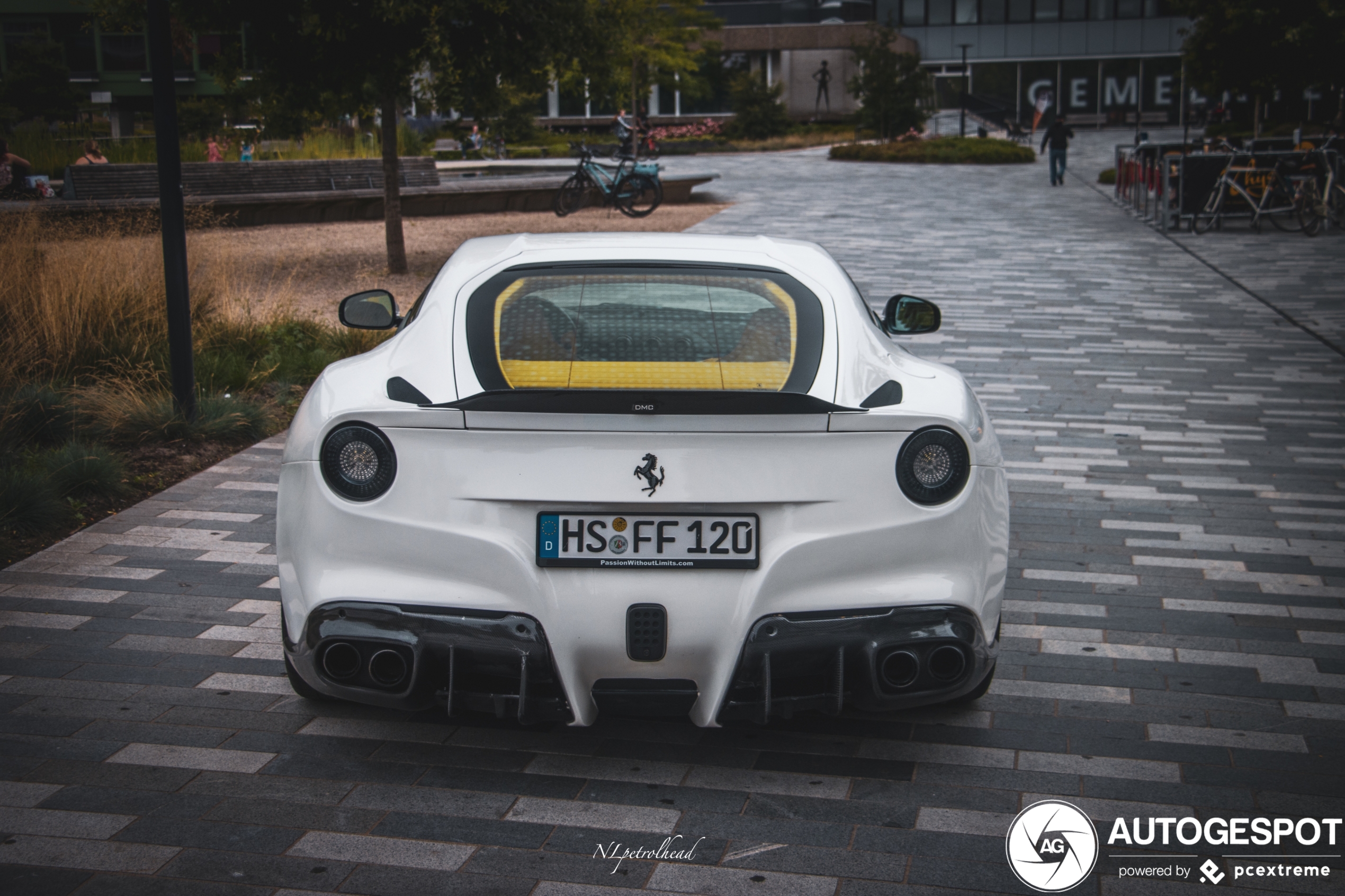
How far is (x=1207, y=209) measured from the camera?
19.5 meters

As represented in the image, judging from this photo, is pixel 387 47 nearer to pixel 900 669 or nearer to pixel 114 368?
pixel 114 368

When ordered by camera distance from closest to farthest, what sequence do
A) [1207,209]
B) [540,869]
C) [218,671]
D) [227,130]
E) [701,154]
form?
[540,869], [218,671], [227,130], [1207,209], [701,154]

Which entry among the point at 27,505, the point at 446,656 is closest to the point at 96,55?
the point at 27,505

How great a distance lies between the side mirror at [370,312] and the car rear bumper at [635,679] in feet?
4.66

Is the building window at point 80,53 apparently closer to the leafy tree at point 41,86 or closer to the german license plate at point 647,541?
the leafy tree at point 41,86

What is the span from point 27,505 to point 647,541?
3782 mm

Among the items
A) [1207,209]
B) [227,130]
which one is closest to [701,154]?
[1207,209]

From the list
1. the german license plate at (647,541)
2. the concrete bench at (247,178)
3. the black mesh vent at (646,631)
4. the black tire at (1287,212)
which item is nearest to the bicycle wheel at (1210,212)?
the black tire at (1287,212)

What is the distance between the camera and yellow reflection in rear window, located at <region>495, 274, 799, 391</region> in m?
3.38

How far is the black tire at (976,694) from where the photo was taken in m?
3.60

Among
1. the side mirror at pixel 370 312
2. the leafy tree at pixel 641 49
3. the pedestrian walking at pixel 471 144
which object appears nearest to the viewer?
the side mirror at pixel 370 312

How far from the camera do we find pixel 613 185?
69.9ft

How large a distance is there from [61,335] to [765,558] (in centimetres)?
646

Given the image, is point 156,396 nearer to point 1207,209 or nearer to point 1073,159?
point 1207,209
